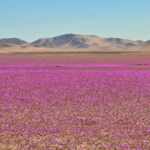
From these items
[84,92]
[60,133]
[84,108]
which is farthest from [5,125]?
[84,92]

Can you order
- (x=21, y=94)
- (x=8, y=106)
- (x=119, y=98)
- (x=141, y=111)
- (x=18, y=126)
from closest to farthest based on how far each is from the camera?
(x=18, y=126) < (x=141, y=111) < (x=8, y=106) < (x=119, y=98) < (x=21, y=94)

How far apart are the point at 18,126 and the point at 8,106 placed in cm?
463

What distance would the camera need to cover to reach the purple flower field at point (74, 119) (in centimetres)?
1175

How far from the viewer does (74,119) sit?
15.5 m

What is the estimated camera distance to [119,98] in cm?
2167

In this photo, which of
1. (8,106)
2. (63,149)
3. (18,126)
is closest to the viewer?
(63,149)

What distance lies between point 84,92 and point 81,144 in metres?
12.7

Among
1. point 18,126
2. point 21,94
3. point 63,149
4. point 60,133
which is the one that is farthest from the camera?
point 21,94

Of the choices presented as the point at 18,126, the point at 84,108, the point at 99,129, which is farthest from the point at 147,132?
the point at 84,108

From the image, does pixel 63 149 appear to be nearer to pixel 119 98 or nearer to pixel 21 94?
pixel 119 98

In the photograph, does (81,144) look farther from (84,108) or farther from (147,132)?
(84,108)

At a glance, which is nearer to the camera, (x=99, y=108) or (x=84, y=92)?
(x=99, y=108)

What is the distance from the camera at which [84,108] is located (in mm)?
18172

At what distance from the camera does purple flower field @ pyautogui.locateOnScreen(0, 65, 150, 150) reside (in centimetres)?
1175
